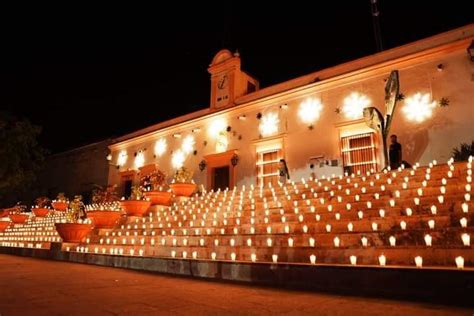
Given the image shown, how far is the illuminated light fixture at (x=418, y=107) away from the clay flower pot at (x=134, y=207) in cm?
867

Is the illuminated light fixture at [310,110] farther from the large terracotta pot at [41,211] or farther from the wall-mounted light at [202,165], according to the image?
the large terracotta pot at [41,211]

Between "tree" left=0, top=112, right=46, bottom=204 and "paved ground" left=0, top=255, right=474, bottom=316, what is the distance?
19.6 m

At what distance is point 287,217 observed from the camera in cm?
610

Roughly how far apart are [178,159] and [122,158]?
5388 millimetres

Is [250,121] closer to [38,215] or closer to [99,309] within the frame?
[38,215]

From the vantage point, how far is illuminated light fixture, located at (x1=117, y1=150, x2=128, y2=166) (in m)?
19.9

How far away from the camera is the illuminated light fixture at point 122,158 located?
1992cm

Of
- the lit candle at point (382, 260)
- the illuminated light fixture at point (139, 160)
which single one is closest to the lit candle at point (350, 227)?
the lit candle at point (382, 260)

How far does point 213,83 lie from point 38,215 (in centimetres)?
1053

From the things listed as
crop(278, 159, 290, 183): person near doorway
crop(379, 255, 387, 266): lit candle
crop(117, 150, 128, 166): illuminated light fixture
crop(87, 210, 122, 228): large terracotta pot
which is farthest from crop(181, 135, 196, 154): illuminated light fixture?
crop(379, 255, 387, 266): lit candle

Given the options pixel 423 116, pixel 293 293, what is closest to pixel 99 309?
pixel 293 293

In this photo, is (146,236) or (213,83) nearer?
(146,236)

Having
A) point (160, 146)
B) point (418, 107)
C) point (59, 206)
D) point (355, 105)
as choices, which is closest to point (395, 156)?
Result: point (418, 107)

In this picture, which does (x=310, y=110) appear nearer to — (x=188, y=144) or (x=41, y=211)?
(x=188, y=144)
